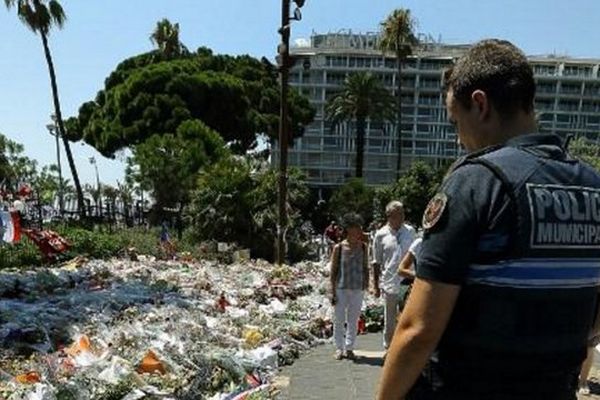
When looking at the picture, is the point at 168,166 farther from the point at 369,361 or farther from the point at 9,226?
the point at 369,361

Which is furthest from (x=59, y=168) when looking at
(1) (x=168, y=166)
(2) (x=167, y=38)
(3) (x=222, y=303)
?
(3) (x=222, y=303)

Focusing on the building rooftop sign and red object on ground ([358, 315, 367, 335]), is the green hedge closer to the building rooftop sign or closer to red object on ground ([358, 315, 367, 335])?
red object on ground ([358, 315, 367, 335])

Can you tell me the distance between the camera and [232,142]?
47906 millimetres

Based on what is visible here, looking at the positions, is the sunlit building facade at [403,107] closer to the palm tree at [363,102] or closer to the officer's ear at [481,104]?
the palm tree at [363,102]

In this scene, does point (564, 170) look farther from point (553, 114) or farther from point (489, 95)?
point (553, 114)

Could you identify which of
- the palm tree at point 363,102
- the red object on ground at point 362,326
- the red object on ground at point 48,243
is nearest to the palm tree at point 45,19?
Result: the red object on ground at point 48,243

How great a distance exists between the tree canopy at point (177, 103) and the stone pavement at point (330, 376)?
35110mm

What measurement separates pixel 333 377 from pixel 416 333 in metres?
6.14

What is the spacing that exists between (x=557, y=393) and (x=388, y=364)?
435 mm

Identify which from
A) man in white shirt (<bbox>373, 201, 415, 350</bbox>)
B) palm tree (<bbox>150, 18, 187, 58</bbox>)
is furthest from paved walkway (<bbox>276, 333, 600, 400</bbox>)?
palm tree (<bbox>150, 18, 187, 58</bbox>)

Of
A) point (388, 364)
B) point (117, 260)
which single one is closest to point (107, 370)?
point (388, 364)

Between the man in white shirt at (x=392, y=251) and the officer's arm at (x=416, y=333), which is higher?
the officer's arm at (x=416, y=333)

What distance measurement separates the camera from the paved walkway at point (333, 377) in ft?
23.4

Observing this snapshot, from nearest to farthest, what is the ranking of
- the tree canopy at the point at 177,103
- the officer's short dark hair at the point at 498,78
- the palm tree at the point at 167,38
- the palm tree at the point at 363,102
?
the officer's short dark hair at the point at 498,78 < the tree canopy at the point at 177,103 < the palm tree at the point at 167,38 < the palm tree at the point at 363,102
